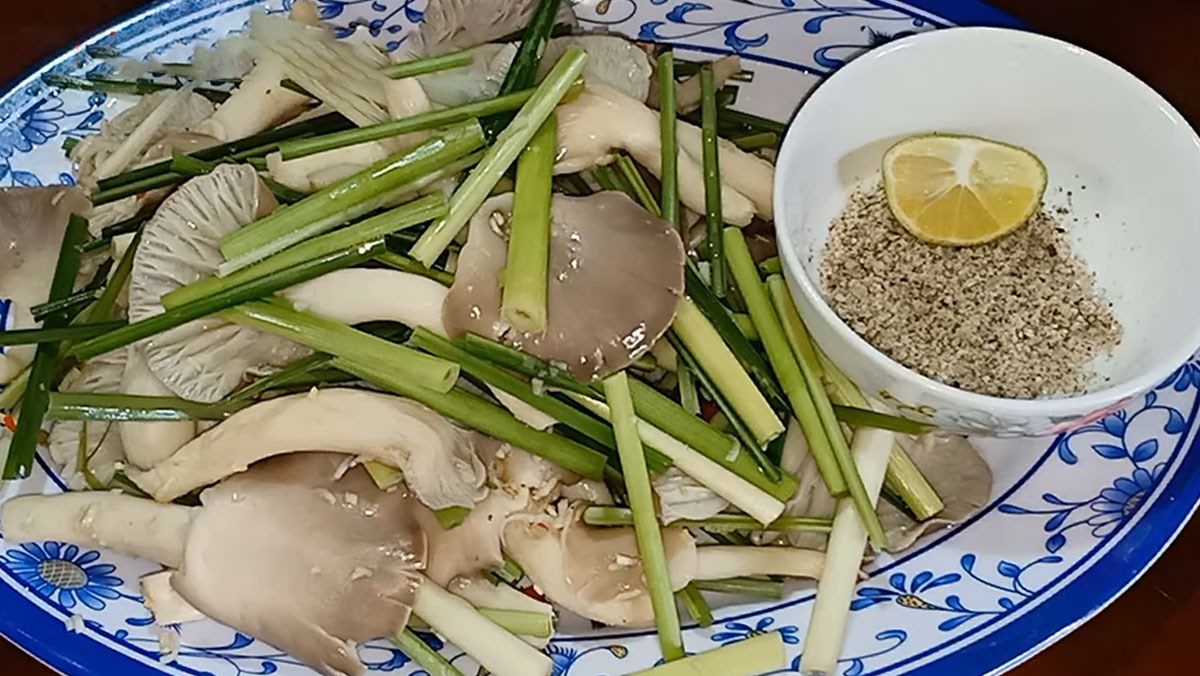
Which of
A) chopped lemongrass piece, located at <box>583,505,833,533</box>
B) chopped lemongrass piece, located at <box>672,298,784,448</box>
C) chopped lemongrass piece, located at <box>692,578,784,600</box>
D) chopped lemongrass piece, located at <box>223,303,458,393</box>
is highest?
chopped lemongrass piece, located at <box>223,303,458,393</box>

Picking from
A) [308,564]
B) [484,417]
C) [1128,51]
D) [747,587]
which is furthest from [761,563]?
[1128,51]

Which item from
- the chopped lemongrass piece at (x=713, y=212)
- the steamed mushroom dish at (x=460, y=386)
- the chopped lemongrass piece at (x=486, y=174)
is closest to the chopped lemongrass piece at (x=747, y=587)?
the steamed mushroom dish at (x=460, y=386)

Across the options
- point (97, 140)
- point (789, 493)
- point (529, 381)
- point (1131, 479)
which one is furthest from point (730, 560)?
point (97, 140)

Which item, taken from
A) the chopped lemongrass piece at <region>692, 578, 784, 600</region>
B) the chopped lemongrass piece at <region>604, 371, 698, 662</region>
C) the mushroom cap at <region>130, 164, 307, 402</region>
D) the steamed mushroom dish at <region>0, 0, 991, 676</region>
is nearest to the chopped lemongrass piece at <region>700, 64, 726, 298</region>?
the steamed mushroom dish at <region>0, 0, 991, 676</region>

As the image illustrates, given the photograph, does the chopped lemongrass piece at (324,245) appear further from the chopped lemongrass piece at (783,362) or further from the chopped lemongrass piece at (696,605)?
the chopped lemongrass piece at (696,605)

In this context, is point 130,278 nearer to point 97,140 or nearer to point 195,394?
point 195,394

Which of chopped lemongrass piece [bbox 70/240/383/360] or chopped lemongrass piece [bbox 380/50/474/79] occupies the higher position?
chopped lemongrass piece [bbox 380/50/474/79]

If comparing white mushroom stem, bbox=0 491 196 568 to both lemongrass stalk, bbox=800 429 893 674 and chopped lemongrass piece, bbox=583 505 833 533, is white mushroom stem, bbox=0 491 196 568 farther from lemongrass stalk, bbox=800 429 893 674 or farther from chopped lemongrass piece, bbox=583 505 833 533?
lemongrass stalk, bbox=800 429 893 674
